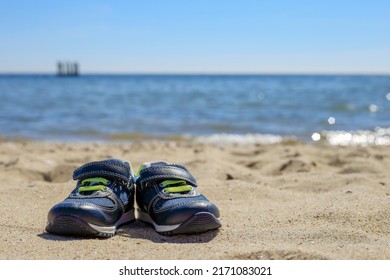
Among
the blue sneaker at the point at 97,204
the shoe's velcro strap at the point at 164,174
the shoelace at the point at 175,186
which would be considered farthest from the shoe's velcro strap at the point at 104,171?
the shoelace at the point at 175,186

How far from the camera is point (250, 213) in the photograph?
2926 mm

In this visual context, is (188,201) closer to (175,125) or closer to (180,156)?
(180,156)

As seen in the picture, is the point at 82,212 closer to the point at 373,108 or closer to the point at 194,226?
the point at 194,226

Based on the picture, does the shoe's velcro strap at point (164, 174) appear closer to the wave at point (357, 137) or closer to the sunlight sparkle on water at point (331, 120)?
the wave at point (357, 137)

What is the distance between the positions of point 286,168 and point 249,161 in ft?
1.88

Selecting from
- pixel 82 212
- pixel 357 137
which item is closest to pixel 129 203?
pixel 82 212

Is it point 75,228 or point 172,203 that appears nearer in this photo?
point 75,228

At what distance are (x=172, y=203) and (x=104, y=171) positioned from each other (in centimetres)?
44

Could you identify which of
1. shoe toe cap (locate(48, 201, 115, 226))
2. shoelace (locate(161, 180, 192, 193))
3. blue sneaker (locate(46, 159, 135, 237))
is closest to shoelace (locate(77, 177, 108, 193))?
blue sneaker (locate(46, 159, 135, 237))

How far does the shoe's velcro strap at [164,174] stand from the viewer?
2629mm

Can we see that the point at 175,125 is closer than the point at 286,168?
No

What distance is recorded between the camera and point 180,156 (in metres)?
5.24

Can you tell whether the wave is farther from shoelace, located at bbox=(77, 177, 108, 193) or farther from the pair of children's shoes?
shoelace, located at bbox=(77, 177, 108, 193)

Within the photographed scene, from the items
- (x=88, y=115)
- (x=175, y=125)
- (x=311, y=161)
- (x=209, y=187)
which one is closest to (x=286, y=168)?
(x=311, y=161)
